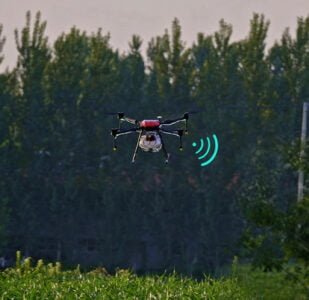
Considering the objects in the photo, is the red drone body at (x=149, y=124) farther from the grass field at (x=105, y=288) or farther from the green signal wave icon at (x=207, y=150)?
the grass field at (x=105, y=288)

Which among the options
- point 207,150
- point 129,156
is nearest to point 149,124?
point 207,150

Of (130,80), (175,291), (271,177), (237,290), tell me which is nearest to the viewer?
(175,291)

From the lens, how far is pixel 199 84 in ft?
159

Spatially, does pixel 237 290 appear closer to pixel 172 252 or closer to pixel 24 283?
pixel 24 283

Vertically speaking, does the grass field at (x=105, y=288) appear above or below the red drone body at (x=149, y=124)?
below

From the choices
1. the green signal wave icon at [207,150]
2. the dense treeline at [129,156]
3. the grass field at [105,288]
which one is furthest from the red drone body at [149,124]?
the dense treeline at [129,156]

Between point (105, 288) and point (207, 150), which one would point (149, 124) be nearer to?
point (207, 150)

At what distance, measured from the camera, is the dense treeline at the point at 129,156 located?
154ft

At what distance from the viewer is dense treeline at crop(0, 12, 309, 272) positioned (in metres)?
46.8

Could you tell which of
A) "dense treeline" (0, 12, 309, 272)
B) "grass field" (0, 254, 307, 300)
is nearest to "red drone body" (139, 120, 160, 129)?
"grass field" (0, 254, 307, 300)

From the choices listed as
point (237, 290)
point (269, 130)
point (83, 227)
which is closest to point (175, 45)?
point (269, 130)

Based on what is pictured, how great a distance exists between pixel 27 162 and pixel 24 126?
5.63 feet

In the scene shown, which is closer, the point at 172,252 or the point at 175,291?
the point at 175,291

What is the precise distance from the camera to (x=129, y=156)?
4744 centimetres
